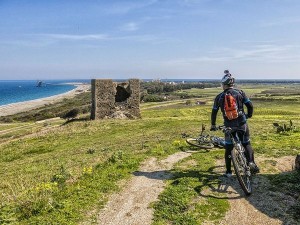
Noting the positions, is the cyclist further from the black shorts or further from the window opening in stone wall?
the window opening in stone wall

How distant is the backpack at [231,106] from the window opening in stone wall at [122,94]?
29219mm

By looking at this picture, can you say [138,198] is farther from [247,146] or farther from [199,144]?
[199,144]

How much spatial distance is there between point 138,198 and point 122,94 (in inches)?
1195

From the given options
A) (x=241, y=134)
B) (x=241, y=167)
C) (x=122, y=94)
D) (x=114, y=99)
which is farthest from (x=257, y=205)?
(x=122, y=94)

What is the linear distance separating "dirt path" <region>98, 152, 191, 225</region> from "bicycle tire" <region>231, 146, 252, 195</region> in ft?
7.91

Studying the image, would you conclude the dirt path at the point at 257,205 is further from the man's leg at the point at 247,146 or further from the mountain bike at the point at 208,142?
the mountain bike at the point at 208,142

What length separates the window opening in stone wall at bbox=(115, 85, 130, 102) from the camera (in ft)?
129

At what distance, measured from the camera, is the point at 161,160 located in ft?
47.4

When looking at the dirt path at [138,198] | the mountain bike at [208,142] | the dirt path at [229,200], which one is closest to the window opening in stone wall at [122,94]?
the mountain bike at [208,142]

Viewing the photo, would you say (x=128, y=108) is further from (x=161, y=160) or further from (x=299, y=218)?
(x=299, y=218)

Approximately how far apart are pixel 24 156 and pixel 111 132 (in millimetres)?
7413

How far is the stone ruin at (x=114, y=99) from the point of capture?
120 ft

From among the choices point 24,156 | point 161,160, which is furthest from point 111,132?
point 161,160

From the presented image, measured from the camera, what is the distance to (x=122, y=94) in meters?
39.8
